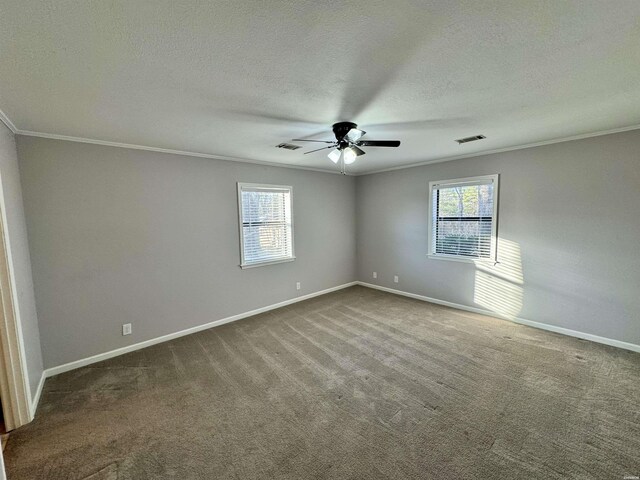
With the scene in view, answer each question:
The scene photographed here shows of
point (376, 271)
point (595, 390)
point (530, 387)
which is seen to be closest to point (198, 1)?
point (530, 387)

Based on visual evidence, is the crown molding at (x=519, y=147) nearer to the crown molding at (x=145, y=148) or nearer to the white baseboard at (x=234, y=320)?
the crown molding at (x=145, y=148)

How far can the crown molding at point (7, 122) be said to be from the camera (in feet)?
7.18

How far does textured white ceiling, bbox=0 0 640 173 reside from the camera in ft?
3.92

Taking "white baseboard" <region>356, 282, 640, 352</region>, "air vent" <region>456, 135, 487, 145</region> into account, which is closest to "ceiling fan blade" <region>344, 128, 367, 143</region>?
"air vent" <region>456, 135, 487, 145</region>

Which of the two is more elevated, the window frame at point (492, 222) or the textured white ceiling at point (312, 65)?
the textured white ceiling at point (312, 65)

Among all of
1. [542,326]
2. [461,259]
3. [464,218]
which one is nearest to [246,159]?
[464,218]

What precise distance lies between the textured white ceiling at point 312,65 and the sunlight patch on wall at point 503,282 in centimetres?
177

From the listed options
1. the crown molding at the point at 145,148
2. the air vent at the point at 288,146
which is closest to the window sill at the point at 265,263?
the crown molding at the point at 145,148

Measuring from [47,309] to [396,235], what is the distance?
503 cm

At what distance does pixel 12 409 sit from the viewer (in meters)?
2.05

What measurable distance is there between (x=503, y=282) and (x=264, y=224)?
3.78 meters

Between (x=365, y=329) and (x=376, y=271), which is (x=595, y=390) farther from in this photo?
(x=376, y=271)

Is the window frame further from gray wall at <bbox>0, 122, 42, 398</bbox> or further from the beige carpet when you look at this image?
gray wall at <bbox>0, 122, 42, 398</bbox>

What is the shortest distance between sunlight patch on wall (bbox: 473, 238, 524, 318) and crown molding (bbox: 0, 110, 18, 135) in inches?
221
